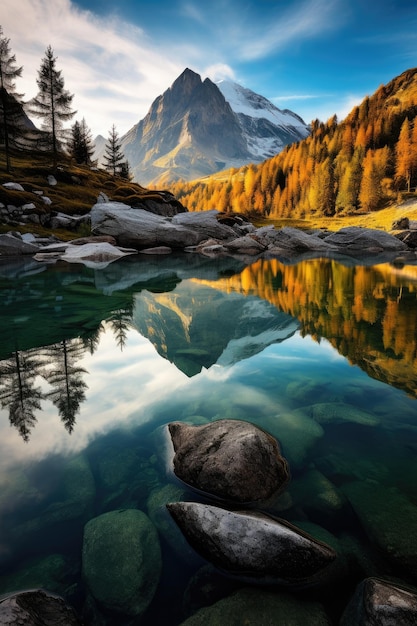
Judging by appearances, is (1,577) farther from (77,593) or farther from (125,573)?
(125,573)

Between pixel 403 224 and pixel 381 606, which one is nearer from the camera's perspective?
pixel 381 606

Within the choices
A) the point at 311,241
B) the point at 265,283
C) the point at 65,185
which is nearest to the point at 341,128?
the point at 311,241

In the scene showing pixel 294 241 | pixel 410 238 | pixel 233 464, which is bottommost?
pixel 233 464

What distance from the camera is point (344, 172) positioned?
278 feet

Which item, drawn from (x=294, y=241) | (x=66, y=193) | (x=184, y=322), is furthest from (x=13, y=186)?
(x=184, y=322)

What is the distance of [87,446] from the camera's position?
4.51 meters

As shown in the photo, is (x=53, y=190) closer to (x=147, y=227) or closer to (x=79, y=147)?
(x=147, y=227)

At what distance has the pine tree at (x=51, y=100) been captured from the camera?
45594 mm

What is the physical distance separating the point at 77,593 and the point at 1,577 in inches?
25.0

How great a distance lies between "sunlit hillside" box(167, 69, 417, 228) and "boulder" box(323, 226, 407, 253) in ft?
63.5

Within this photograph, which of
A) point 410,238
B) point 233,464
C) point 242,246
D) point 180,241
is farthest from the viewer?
point 410,238

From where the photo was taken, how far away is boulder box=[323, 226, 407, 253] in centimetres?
4369

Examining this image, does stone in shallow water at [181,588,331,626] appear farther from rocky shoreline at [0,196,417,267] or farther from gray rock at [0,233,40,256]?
gray rock at [0,233,40,256]

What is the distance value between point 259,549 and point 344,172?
314 feet
